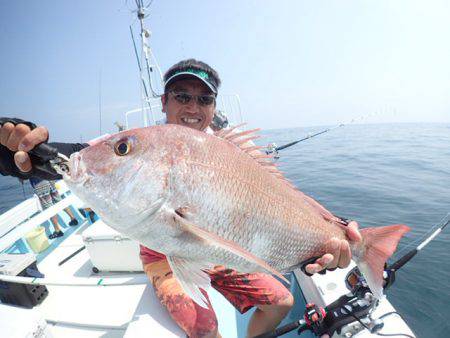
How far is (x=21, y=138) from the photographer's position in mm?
1443

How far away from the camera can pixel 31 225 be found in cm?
297

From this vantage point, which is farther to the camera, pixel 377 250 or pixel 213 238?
pixel 377 250

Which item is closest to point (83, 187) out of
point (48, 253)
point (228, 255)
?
point (228, 255)

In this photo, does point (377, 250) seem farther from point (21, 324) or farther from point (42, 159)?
point (21, 324)

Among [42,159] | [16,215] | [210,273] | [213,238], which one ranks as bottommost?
[210,273]

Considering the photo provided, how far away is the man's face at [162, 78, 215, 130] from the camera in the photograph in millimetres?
2621

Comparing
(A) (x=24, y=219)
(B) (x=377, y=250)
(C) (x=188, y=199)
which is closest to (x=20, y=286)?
(A) (x=24, y=219)

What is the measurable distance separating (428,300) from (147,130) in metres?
5.21

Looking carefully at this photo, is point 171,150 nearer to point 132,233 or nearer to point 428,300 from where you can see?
point 132,233

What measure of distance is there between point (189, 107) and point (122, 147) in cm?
153

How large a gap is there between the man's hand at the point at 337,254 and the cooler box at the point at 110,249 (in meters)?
2.34

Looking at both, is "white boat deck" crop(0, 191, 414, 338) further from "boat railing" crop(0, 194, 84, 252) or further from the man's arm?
the man's arm

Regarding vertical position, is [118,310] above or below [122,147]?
below

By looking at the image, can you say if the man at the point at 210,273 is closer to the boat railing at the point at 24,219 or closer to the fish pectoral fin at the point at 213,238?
the fish pectoral fin at the point at 213,238
